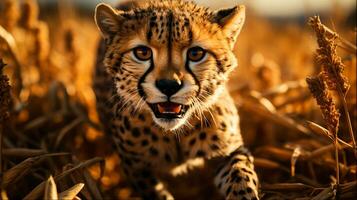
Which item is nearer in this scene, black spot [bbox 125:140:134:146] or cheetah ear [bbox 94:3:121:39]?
cheetah ear [bbox 94:3:121:39]

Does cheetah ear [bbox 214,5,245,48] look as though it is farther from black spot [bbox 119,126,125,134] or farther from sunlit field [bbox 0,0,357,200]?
black spot [bbox 119,126,125,134]

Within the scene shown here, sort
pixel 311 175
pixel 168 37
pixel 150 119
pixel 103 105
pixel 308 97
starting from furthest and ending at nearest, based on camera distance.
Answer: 1. pixel 308 97
2. pixel 103 105
3. pixel 311 175
4. pixel 150 119
5. pixel 168 37

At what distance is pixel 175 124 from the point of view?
2.54 metres

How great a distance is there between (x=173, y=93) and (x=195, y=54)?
27cm

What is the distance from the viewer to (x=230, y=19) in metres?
2.75

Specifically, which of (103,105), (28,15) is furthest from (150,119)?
(28,15)

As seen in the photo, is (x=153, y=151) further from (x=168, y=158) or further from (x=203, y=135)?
(x=203, y=135)

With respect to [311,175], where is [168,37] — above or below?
above

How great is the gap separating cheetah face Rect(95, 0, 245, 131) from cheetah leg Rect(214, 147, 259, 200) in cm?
32

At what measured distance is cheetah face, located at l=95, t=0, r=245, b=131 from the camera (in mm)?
2465

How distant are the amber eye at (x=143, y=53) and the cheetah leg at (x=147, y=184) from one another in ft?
2.51

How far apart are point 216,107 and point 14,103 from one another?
1.51 metres

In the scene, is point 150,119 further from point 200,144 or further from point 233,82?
point 233,82

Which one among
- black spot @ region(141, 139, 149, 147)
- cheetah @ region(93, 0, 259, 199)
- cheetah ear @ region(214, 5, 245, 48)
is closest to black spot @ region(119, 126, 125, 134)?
cheetah @ region(93, 0, 259, 199)
